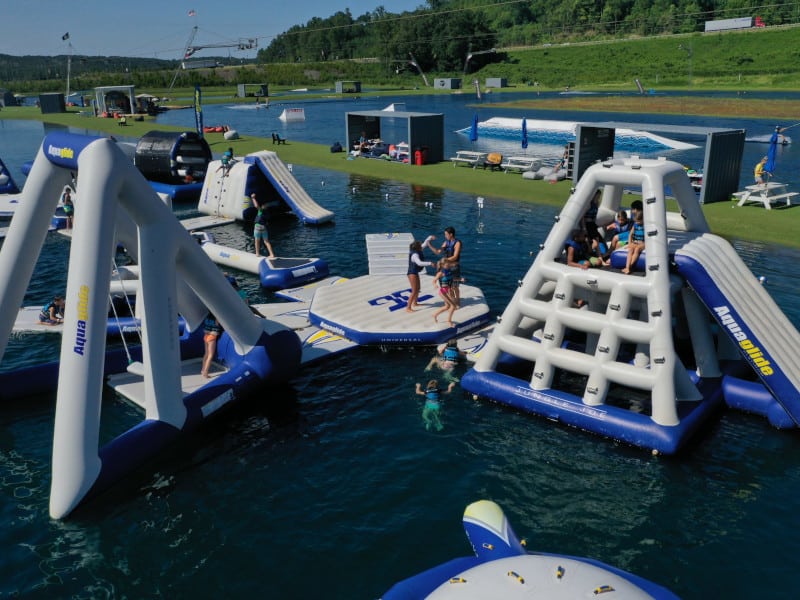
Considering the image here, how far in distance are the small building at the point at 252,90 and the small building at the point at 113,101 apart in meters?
37.3

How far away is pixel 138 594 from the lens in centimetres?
844

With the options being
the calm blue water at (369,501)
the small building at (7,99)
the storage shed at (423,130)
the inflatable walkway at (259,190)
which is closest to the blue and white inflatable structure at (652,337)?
the calm blue water at (369,501)

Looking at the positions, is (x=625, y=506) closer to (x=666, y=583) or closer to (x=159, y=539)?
(x=666, y=583)

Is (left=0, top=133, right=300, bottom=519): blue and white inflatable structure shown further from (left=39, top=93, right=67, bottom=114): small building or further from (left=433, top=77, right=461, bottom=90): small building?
(left=433, top=77, right=461, bottom=90): small building

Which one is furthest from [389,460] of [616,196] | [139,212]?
[616,196]

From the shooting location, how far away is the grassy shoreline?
24531 millimetres

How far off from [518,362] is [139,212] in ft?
26.7

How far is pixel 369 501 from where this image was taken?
1020 centimetres

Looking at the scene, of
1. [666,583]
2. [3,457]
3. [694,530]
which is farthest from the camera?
[3,457]

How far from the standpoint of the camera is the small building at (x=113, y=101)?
78312 mm

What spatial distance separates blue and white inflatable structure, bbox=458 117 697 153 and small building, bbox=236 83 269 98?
216 feet

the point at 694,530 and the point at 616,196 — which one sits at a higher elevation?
the point at 616,196

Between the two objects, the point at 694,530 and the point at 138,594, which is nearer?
the point at 138,594

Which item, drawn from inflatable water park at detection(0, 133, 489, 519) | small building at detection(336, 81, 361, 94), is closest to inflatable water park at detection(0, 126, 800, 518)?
inflatable water park at detection(0, 133, 489, 519)
